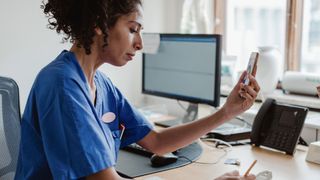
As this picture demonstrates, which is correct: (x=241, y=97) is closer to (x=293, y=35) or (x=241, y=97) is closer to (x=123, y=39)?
(x=123, y=39)

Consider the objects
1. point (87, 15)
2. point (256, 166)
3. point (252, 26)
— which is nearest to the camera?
point (87, 15)

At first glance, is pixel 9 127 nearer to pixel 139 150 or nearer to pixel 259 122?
pixel 139 150

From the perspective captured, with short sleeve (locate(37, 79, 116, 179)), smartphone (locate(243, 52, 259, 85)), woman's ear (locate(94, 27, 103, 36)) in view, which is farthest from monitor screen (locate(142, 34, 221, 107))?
short sleeve (locate(37, 79, 116, 179))

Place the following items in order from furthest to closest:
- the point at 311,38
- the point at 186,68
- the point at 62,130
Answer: the point at 311,38
the point at 186,68
the point at 62,130

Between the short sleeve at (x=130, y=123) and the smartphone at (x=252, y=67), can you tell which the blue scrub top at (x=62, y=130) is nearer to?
the short sleeve at (x=130, y=123)

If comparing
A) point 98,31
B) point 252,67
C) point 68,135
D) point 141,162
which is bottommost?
point 141,162

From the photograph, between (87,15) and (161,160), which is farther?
(161,160)

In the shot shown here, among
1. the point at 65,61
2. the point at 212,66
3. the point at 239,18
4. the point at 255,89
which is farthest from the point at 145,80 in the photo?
the point at 65,61

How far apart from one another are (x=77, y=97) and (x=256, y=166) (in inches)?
29.8

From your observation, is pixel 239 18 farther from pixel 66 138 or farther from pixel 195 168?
pixel 66 138

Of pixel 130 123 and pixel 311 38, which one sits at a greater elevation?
pixel 311 38

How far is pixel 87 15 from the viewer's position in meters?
1.11

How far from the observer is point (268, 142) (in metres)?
1.71

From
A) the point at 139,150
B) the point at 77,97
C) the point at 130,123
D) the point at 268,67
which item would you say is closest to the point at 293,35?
the point at 268,67
